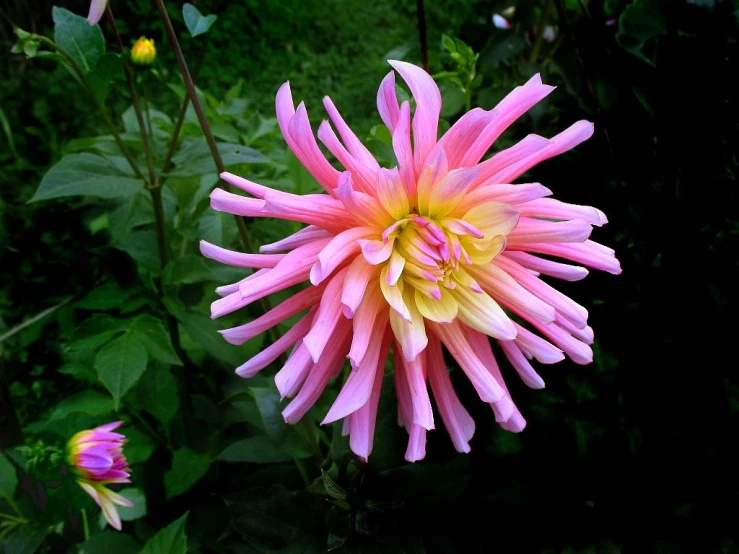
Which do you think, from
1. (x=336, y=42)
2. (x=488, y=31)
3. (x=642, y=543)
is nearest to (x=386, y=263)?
(x=642, y=543)

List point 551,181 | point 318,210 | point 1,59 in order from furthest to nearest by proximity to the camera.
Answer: point 1,59 < point 551,181 < point 318,210

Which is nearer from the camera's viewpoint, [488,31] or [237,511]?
[237,511]

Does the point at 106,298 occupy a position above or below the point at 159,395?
above

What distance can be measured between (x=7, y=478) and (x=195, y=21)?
0.63 meters

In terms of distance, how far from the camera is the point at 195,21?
684 mm

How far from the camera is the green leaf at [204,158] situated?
792 mm

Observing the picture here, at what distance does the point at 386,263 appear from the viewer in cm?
50

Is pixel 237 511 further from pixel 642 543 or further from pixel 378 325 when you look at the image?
pixel 642 543

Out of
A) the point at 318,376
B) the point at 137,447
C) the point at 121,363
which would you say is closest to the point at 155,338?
the point at 121,363

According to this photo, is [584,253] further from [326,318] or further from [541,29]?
[541,29]

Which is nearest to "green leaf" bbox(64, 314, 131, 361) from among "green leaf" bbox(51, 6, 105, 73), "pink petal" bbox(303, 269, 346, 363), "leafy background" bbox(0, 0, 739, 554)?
"leafy background" bbox(0, 0, 739, 554)

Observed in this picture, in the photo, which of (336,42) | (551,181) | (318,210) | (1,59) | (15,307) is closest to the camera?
(318,210)

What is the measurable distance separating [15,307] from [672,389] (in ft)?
3.43

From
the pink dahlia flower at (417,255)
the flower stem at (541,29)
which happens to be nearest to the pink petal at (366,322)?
the pink dahlia flower at (417,255)
